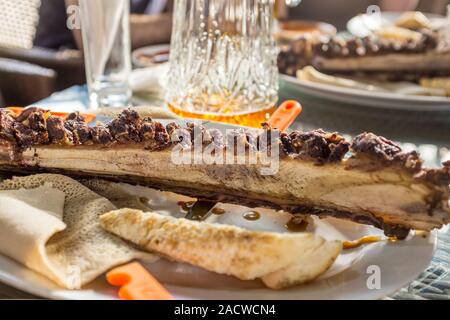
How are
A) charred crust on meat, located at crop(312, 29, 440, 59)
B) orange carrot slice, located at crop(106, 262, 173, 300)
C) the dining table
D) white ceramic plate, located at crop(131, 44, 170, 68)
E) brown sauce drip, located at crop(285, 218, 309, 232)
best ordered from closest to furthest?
orange carrot slice, located at crop(106, 262, 173, 300)
brown sauce drip, located at crop(285, 218, 309, 232)
the dining table
charred crust on meat, located at crop(312, 29, 440, 59)
white ceramic plate, located at crop(131, 44, 170, 68)

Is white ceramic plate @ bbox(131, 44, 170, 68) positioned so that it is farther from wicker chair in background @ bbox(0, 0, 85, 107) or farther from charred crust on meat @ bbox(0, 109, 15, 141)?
charred crust on meat @ bbox(0, 109, 15, 141)

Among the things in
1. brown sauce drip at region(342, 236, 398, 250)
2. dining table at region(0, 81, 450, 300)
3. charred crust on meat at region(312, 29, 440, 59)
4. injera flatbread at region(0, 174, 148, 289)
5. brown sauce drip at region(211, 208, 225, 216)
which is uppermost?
charred crust on meat at region(312, 29, 440, 59)

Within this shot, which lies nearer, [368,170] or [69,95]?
[368,170]

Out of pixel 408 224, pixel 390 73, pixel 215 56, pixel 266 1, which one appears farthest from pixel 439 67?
pixel 408 224

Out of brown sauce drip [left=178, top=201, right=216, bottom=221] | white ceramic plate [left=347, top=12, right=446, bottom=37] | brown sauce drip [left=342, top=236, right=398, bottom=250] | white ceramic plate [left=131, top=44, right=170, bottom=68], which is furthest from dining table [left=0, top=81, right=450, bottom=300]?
white ceramic plate [left=347, top=12, right=446, bottom=37]

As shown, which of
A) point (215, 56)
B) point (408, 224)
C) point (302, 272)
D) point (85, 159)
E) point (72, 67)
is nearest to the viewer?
point (302, 272)

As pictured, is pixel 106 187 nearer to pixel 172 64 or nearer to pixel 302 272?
pixel 302 272

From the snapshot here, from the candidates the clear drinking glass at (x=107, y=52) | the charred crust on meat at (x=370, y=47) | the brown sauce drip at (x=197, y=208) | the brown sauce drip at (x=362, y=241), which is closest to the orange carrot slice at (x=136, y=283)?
the brown sauce drip at (x=197, y=208)
